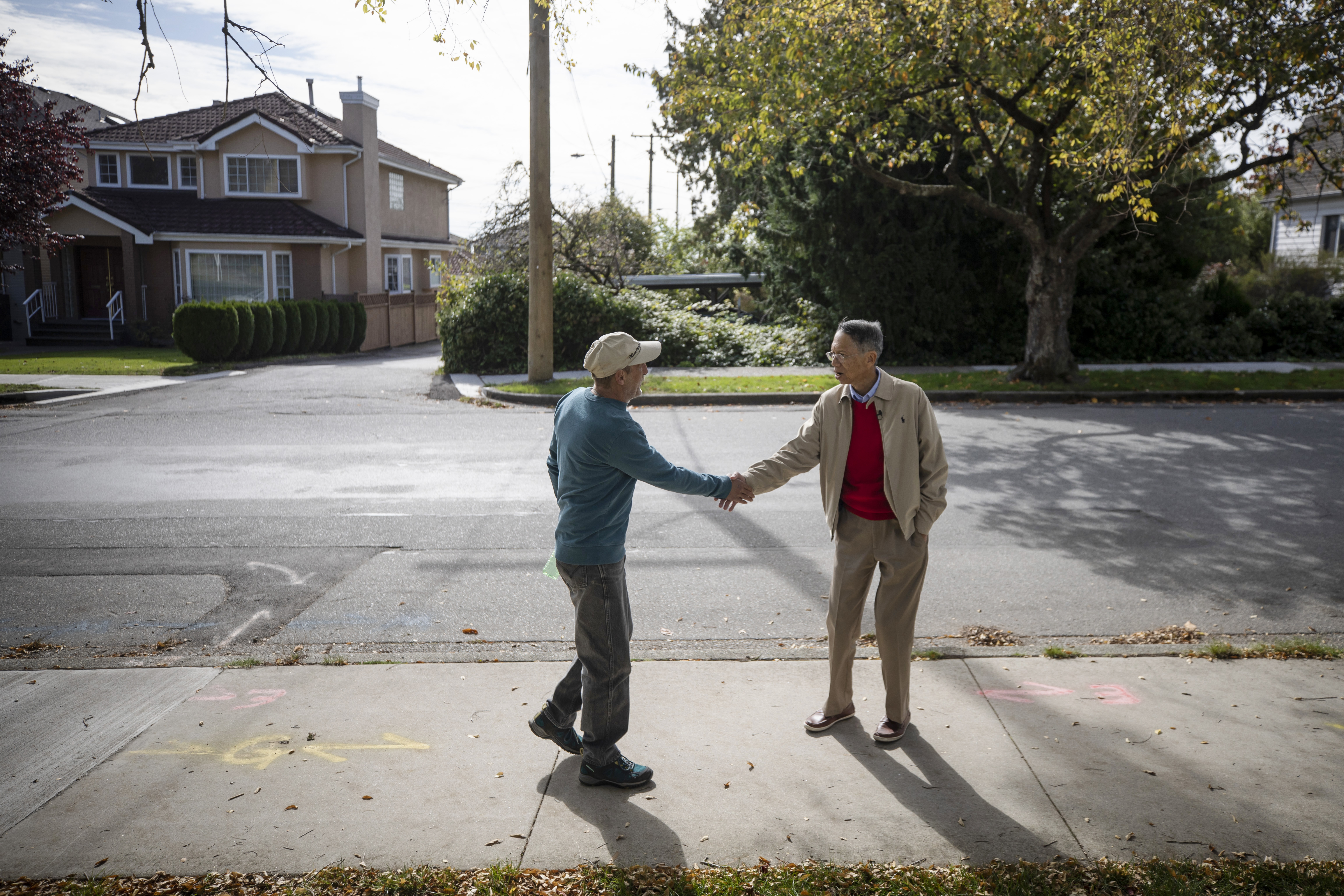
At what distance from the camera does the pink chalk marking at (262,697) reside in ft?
15.5

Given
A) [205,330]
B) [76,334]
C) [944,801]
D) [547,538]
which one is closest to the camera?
[944,801]

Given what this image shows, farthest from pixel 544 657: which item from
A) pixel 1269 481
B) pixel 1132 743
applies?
pixel 1269 481

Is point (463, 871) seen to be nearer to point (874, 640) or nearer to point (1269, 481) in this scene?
point (874, 640)

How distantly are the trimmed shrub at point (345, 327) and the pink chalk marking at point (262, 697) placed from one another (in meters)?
24.2

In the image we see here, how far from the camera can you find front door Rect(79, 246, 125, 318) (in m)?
31.8

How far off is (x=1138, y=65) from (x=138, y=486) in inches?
426

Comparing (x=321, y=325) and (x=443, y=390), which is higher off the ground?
(x=321, y=325)

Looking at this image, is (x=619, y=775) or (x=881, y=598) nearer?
(x=619, y=775)

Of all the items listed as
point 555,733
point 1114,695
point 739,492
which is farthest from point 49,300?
point 1114,695

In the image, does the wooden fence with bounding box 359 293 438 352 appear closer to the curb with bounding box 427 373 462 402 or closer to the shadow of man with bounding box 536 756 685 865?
the curb with bounding box 427 373 462 402

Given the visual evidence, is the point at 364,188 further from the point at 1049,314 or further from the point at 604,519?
the point at 604,519

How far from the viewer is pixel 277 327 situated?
985 inches

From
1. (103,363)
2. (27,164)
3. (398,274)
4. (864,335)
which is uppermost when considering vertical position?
(27,164)

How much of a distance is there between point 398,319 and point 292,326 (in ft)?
21.2
